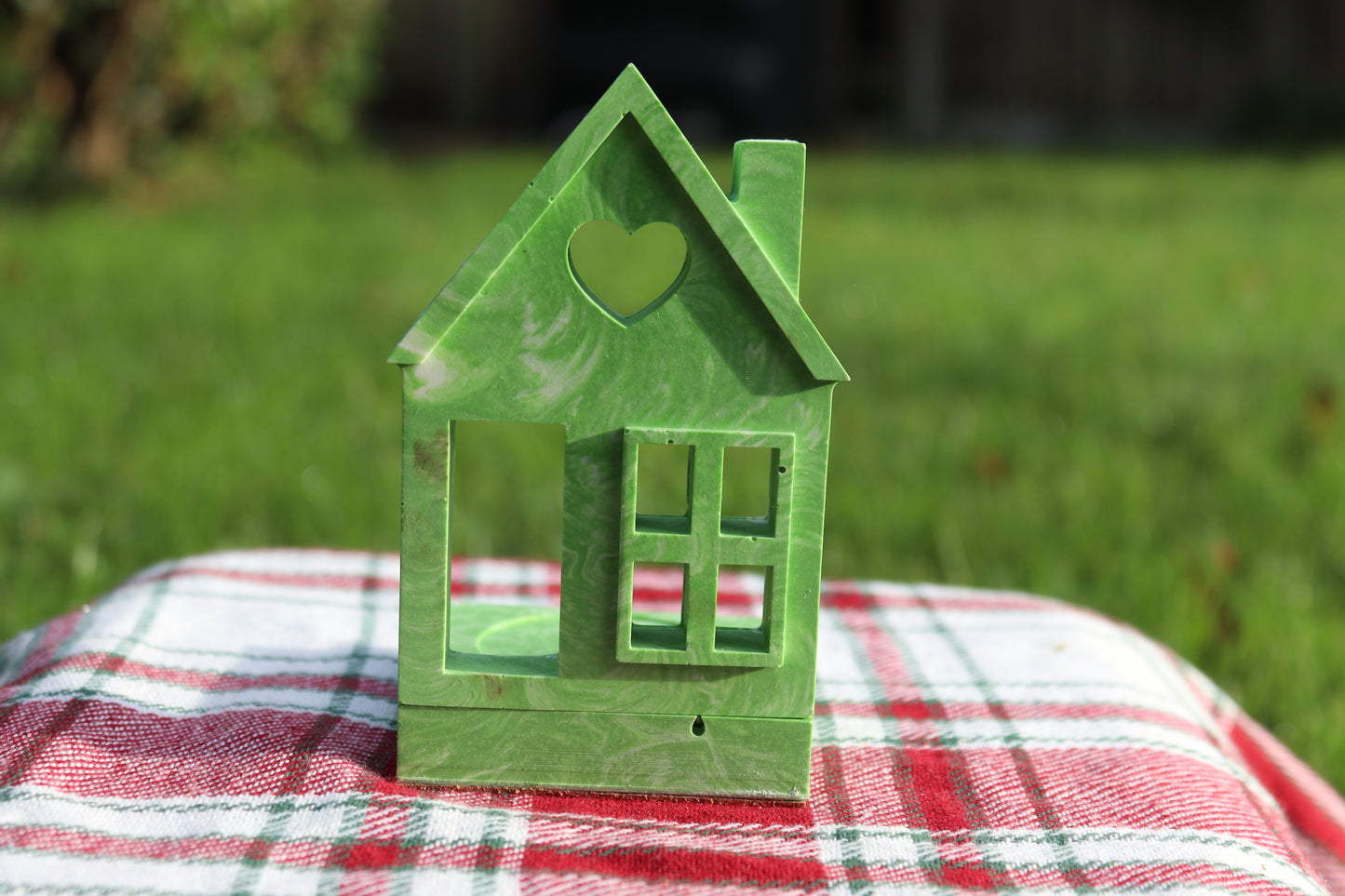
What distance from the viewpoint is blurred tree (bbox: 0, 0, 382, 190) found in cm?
418

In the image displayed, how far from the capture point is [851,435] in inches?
102

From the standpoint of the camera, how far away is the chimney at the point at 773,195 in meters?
0.93

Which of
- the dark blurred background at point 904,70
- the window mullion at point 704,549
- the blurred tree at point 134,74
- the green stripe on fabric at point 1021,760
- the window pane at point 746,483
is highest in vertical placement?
the dark blurred background at point 904,70

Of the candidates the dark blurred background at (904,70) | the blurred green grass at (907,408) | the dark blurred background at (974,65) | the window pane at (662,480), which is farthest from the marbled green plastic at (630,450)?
the dark blurred background at (974,65)

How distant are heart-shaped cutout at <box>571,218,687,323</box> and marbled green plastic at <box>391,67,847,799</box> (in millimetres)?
2252

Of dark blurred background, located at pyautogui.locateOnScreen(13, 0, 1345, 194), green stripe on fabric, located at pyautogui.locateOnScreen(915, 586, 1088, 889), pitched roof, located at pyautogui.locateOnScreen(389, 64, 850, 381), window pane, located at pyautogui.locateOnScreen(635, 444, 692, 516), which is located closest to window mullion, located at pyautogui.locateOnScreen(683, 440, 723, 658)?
pitched roof, located at pyautogui.locateOnScreen(389, 64, 850, 381)

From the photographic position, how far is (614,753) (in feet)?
3.30

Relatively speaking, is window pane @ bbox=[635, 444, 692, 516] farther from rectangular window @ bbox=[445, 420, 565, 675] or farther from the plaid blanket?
the plaid blanket

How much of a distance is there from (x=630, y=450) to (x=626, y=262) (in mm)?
3273

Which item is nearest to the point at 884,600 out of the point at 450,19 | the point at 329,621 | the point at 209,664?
the point at 329,621

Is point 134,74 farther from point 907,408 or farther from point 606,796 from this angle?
point 606,796

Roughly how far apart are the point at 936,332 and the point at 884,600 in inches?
75.6

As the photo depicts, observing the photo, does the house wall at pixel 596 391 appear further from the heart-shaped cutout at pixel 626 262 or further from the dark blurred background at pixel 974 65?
the dark blurred background at pixel 974 65

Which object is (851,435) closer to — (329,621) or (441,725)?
(329,621)
